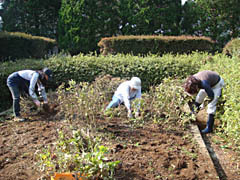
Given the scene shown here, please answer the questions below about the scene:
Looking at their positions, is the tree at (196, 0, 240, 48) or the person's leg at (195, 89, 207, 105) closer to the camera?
the person's leg at (195, 89, 207, 105)

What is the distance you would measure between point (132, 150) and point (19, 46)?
8862 millimetres

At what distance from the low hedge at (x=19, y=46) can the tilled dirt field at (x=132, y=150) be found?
5582 mm

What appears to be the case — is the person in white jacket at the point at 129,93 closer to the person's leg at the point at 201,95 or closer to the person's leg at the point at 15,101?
the person's leg at the point at 201,95

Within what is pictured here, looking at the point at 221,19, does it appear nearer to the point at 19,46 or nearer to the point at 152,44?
the point at 152,44

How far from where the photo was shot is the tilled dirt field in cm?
291

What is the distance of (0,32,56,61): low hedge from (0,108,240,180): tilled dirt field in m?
5.58

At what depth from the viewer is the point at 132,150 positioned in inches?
133

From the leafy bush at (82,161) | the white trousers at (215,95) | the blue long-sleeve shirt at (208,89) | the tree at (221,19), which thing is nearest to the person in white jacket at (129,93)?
the blue long-sleeve shirt at (208,89)

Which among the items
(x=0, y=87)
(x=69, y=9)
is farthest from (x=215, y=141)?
(x=69, y=9)

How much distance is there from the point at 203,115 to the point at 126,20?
10999mm

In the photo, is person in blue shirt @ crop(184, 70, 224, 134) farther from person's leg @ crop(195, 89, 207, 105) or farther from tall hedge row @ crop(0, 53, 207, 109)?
tall hedge row @ crop(0, 53, 207, 109)

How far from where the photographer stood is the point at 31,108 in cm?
546

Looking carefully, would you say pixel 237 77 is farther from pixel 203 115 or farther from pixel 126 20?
pixel 126 20

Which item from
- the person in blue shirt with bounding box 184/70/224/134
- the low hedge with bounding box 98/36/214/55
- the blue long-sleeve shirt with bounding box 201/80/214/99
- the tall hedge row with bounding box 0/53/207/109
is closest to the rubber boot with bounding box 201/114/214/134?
the person in blue shirt with bounding box 184/70/224/134
